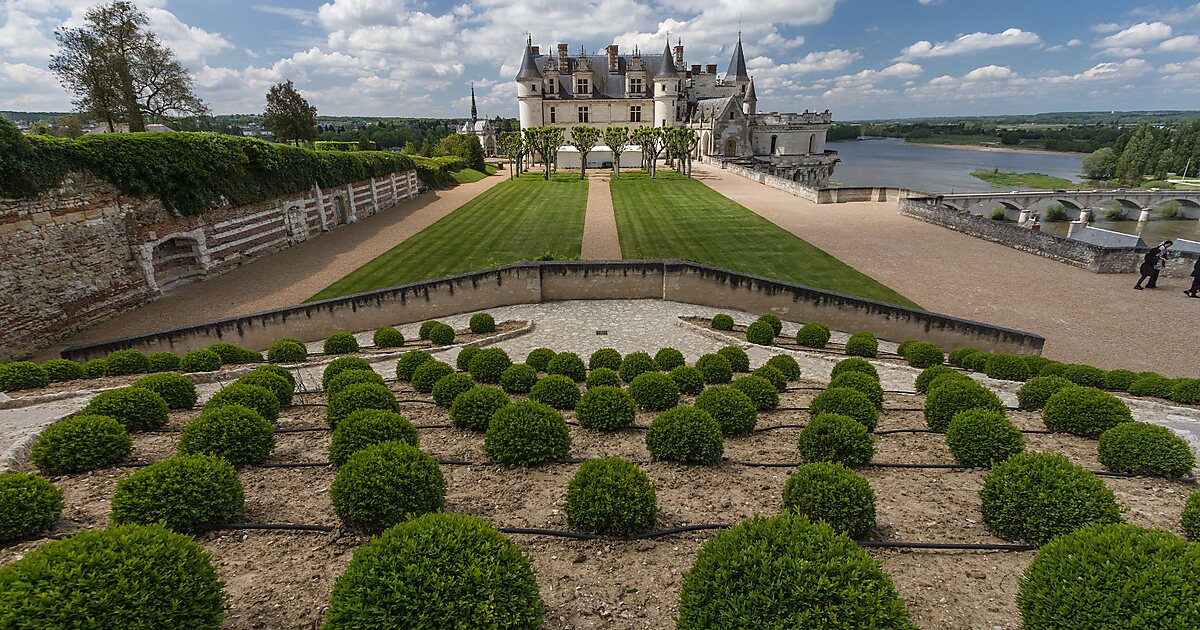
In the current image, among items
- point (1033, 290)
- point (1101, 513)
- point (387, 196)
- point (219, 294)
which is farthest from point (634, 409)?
point (387, 196)

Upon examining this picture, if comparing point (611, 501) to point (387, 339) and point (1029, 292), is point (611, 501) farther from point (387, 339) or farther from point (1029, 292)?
point (1029, 292)

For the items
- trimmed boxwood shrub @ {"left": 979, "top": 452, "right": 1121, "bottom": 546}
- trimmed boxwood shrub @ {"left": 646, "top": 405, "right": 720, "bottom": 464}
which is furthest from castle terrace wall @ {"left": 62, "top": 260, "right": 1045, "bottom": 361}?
trimmed boxwood shrub @ {"left": 979, "top": 452, "right": 1121, "bottom": 546}

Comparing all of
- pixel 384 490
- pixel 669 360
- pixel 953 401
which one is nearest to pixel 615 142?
pixel 669 360

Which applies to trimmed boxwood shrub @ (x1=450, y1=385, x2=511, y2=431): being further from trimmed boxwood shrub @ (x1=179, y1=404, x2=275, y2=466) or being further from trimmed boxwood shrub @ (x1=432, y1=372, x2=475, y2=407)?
trimmed boxwood shrub @ (x1=179, y1=404, x2=275, y2=466)

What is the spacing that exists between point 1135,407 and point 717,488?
8.61 metres

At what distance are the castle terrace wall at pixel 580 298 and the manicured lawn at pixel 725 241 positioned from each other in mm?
2907

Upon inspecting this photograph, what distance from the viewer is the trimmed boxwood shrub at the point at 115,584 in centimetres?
281

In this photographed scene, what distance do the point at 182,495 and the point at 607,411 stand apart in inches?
187

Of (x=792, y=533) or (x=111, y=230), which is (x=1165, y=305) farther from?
(x=111, y=230)

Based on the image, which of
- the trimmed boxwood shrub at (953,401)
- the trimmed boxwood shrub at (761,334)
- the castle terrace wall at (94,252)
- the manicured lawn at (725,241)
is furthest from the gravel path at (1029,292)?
the castle terrace wall at (94,252)

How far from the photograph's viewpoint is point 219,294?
19172 mm

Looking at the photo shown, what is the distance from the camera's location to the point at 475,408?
7.38 metres

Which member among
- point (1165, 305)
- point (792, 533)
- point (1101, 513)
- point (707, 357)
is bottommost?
point (1165, 305)

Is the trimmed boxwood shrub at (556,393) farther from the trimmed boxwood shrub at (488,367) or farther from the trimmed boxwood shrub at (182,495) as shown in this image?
the trimmed boxwood shrub at (182,495)
